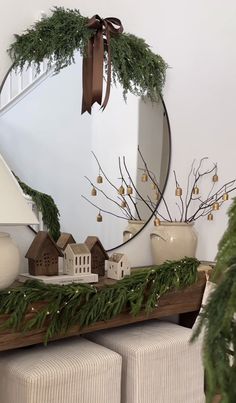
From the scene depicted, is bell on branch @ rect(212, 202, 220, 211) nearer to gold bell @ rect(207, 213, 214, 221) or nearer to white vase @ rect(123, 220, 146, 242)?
gold bell @ rect(207, 213, 214, 221)

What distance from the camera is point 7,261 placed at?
53.9 inches

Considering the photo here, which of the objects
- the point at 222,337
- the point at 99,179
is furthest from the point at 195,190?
the point at 222,337

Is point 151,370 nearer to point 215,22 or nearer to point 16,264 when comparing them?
point 16,264

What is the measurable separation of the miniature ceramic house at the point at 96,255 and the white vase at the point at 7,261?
393mm

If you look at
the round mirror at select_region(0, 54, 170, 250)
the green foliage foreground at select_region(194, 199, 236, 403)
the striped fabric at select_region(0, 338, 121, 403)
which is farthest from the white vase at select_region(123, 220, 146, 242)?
the green foliage foreground at select_region(194, 199, 236, 403)

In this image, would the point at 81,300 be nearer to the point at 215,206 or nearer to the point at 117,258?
the point at 117,258

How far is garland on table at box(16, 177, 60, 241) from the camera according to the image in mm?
1721

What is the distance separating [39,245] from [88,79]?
2.16ft

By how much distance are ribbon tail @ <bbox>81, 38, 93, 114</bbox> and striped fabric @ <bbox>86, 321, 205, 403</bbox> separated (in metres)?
0.86

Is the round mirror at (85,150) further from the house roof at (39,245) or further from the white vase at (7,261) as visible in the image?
the white vase at (7,261)

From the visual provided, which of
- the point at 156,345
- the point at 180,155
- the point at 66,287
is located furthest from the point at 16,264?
the point at 180,155

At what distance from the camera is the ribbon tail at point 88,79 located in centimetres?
178

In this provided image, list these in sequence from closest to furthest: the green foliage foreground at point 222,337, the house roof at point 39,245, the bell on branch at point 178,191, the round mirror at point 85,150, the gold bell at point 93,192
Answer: the green foliage foreground at point 222,337
the house roof at point 39,245
the round mirror at point 85,150
the gold bell at point 93,192
the bell on branch at point 178,191

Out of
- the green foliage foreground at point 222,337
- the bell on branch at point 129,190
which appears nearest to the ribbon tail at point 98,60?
the bell on branch at point 129,190
